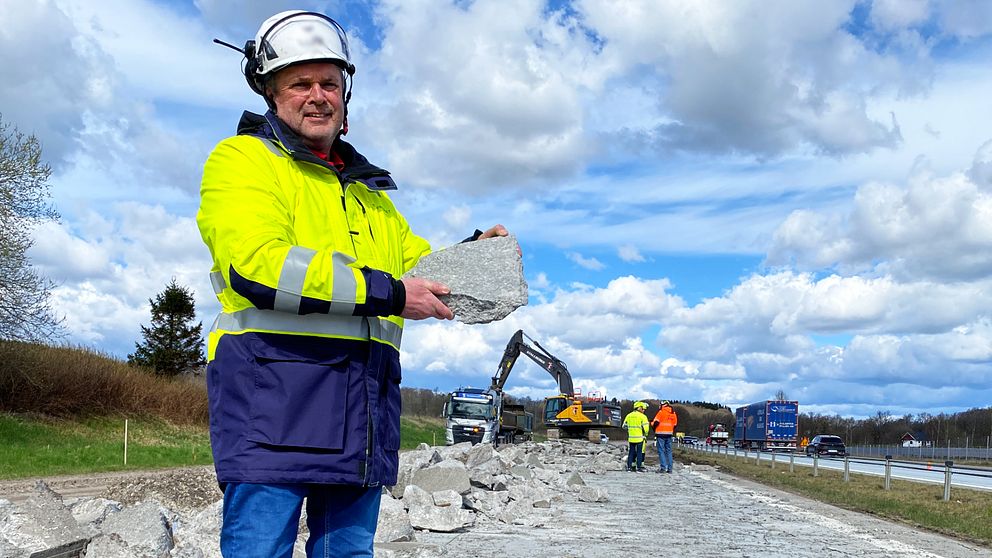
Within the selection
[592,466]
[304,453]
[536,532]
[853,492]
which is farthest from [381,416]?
[592,466]

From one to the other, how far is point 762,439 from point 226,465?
200ft

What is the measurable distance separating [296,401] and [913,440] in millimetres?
73735

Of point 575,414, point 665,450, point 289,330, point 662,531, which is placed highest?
point 575,414

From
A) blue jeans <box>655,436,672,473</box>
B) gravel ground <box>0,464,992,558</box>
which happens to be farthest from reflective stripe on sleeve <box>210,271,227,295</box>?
blue jeans <box>655,436,672,473</box>

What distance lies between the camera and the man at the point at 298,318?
2301 mm

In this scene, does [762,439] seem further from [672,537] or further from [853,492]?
[672,537]

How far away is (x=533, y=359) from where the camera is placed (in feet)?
154

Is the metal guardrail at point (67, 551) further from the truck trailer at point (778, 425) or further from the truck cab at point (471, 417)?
the truck trailer at point (778, 425)

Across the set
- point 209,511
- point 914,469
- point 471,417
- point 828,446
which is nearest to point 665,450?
point 914,469

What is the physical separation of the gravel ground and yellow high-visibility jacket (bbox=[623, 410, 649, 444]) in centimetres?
885

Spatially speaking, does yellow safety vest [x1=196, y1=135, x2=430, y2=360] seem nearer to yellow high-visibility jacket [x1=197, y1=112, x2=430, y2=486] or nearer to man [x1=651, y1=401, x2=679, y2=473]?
yellow high-visibility jacket [x1=197, y1=112, x2=430, y2=486]

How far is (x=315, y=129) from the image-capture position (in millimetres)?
2650

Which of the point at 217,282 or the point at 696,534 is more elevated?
the point at 217,282

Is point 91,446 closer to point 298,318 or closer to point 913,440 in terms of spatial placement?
point 298,318
